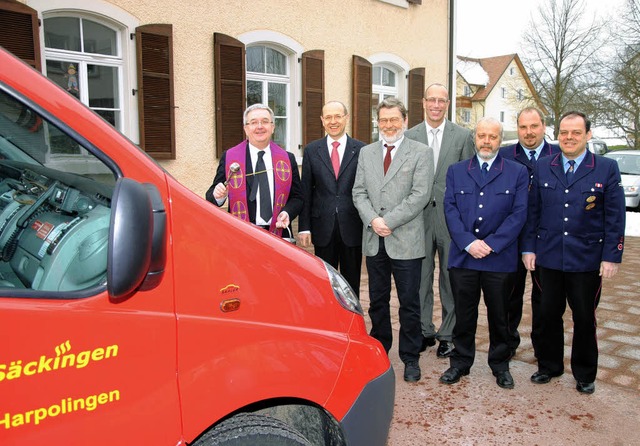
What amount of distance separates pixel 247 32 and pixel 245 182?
5.36m

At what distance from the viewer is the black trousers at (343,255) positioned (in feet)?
13.5

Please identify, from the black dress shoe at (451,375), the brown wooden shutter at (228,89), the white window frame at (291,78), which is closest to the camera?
the black dress shoe at (451,375)

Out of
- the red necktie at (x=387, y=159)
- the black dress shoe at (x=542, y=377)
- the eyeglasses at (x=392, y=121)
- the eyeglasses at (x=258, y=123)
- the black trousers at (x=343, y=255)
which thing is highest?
the eyeglasses at (x=392, y=121)

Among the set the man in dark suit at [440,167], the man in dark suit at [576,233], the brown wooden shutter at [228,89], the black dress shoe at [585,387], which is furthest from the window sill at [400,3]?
the black dress shoe at [585,387]

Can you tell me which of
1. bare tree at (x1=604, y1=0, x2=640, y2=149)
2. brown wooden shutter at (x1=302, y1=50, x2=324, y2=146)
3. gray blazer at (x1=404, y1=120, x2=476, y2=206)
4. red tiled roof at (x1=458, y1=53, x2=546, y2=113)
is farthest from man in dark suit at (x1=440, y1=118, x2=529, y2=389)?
red tiled roof at (x1=458, y1=53, x2=546, y2=113)

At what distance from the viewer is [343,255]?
4188 millimetres

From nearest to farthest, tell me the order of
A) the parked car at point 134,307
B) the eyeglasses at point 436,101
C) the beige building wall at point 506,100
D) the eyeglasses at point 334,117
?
the parked car at point 134,307
the eyeglasses at point 334,117
the eyeglasses at point 436,101
the beige building wall at point 506,100

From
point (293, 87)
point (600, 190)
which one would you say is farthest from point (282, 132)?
point (600, 190)

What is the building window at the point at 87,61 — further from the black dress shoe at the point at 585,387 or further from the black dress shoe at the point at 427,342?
the black dress shoe at the point at 585,387

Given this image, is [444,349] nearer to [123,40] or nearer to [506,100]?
[123,40]

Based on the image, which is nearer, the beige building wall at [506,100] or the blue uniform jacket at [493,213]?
the blue uniform jacket at [493,213]

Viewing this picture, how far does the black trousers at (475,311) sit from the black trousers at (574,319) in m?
0.26

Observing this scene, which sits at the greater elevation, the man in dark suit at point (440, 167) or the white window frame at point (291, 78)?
the white window frame at point (291, 78)

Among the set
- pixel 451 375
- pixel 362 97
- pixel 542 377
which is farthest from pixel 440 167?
pixel 362 97
